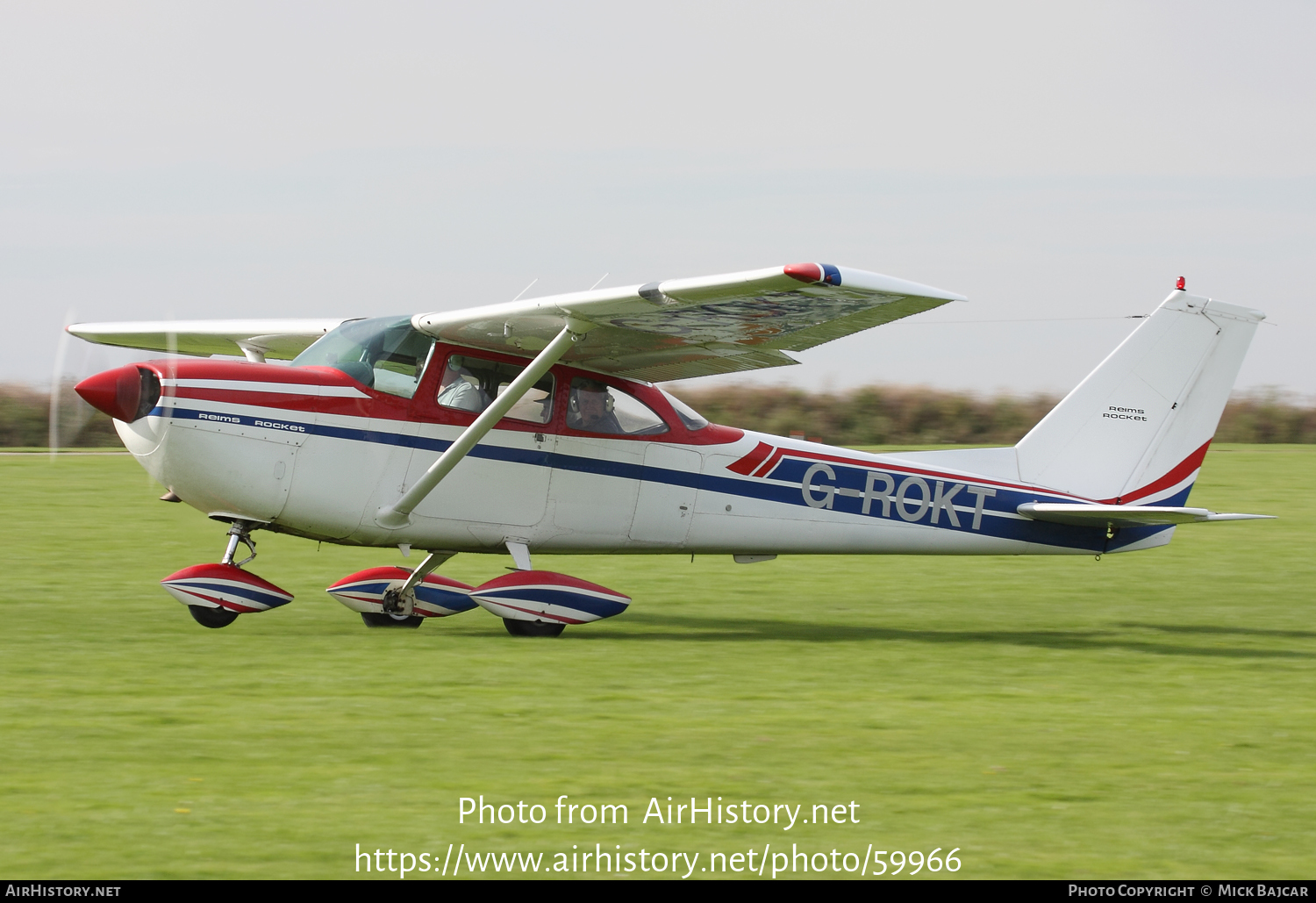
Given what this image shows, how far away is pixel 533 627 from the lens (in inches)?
373

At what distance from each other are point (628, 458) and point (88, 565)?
603 centimetres

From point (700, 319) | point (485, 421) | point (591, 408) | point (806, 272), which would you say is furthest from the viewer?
point (591, 408)

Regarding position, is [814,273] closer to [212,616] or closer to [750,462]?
[750,462]

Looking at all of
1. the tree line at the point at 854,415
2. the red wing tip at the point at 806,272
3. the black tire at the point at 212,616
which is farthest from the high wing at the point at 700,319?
the tree line at the point at 854,415

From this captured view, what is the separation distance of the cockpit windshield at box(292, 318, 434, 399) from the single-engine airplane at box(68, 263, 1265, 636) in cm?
1

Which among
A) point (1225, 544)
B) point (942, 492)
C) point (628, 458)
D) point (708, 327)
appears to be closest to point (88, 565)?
point (628, 458)

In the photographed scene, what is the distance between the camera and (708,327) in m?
9.11

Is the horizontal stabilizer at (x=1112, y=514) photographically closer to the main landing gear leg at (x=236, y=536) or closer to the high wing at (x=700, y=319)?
the high wing at (x=700, y=319)

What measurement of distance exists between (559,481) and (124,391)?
3.05m

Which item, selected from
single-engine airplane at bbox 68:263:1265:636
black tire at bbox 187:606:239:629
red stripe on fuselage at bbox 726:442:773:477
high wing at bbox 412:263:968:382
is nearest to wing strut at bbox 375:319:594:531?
single-engine airplane at bbox 68:263:1265:636

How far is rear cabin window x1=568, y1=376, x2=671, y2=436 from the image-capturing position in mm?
10023

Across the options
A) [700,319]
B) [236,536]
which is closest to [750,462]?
[700,319]

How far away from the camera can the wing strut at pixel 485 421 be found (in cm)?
903

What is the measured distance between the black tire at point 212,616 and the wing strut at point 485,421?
46.7 inches
